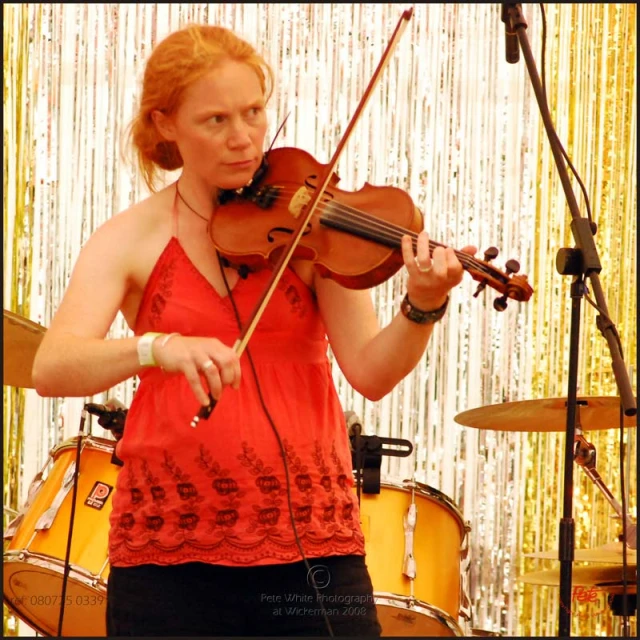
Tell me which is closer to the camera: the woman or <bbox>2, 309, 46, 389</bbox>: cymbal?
the woman

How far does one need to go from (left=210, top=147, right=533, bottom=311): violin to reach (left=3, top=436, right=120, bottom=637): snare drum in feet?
3.20

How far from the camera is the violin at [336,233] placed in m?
1.33

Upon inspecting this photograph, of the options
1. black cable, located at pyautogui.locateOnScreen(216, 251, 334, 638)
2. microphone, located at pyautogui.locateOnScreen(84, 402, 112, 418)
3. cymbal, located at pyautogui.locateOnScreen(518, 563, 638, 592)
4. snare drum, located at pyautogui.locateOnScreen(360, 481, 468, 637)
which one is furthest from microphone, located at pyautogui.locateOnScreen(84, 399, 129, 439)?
cymbal, located at pyautogui.locateOnScreen(518, 563, 638, 592)

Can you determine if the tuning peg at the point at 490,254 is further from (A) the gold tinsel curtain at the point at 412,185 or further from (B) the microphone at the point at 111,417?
(A) the gold tinsel curtain at the point at 412,185

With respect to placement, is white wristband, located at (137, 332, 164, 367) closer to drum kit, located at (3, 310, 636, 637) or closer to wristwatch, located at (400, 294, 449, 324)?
wristwatch, located at (400, 294, 449, 324)

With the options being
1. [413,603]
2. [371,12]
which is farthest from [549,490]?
[371,12]

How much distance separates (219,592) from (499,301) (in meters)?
0.52

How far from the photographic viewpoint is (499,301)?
1371 mm

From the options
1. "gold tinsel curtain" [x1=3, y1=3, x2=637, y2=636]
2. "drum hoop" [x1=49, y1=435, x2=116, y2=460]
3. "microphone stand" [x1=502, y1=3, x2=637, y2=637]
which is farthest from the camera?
"gold tinsel curtain" [x1=3, y1=3, x2=637, y2=636]

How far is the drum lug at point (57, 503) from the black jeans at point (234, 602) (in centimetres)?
94

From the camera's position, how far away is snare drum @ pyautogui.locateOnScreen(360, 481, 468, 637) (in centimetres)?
215

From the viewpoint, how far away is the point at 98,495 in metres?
2.20

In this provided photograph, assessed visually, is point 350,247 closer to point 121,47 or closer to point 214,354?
point 214,354

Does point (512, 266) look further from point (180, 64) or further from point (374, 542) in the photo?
point (374, 542)
